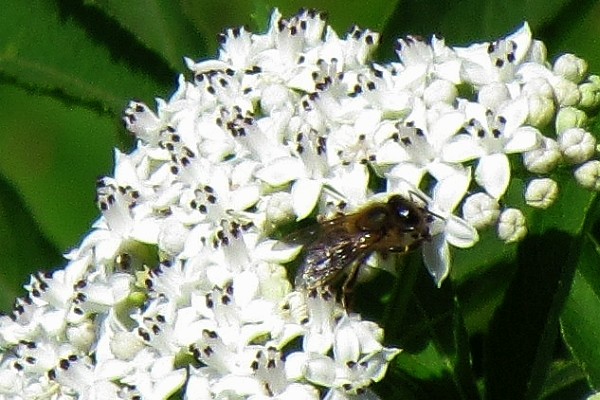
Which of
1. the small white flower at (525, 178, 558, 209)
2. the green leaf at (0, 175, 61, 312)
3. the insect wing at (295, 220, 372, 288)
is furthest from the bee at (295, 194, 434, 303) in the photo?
the green leaf at (0, 175, 61, 312)

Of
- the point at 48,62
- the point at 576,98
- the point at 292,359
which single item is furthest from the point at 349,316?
the point at 48,62

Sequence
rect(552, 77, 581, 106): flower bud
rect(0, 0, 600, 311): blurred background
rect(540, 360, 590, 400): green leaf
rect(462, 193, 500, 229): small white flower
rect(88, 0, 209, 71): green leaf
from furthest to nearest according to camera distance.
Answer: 1. rect(88, 0, 209, 71): green leaf
2. rect(0, 0, 600, 311): blurred background
3. rect(540, 360, 590, 400): green leaf
4. rect(552, 77, 581, 106): flower bud
5. rect(462, 193, 500, 229): small white flower

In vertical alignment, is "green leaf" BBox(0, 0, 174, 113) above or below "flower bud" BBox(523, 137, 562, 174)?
above

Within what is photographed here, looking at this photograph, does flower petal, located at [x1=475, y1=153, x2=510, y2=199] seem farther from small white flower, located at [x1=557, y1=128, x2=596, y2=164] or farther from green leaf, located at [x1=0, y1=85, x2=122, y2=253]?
green leaf, located at [x1=0, y1=85, x2=122, y2=253]

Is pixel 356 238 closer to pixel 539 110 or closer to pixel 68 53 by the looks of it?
pixel 539 110

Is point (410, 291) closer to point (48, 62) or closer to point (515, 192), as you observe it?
point (515, 192)

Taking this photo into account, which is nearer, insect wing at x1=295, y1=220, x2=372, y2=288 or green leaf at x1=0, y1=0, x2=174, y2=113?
insect wing at x1=295, y1=220, x2=372, y2=288

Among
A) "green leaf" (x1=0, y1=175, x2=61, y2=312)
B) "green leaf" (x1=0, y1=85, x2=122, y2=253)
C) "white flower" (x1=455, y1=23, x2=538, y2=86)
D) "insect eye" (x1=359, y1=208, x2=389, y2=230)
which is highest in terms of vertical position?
"green leaf" (x1=0, y1=85, x2=122, y2=253)

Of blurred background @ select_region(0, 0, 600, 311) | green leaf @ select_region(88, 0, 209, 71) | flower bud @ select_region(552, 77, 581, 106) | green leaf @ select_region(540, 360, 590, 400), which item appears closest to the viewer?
flower bud @ select_region(552, 77, 581, 106)
